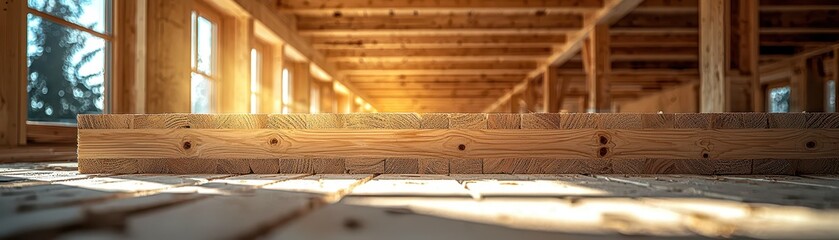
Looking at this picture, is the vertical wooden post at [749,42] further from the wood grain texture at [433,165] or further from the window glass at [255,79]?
the window glass at [255,79]

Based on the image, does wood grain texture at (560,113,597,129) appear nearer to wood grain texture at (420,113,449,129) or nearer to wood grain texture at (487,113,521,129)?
wood grain texture at (487,113,521,129)

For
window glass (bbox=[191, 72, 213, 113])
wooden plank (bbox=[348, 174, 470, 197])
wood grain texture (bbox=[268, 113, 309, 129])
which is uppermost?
window glass (bbox=[191, 72, 213, 113])

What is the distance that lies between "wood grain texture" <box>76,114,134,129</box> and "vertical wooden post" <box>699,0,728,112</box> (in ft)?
14.0

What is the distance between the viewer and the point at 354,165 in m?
2.69

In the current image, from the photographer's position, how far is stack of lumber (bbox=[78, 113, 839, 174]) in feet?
8.77

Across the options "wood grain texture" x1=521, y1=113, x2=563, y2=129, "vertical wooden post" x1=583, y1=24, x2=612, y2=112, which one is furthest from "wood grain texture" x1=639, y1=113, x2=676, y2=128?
"vertical wooden post" x1=583, y1=24, x2=612, y2=112

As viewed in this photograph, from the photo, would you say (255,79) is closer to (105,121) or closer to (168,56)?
(168,56)

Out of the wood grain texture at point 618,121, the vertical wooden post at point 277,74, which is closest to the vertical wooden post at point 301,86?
the vertical wooden post at point 277,74

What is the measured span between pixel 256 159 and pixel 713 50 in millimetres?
3852

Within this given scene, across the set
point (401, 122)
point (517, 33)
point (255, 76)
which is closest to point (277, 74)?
point (255, 76)

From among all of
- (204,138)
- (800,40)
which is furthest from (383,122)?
(800,40)

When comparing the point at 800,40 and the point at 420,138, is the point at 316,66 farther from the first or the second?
the point at 800,40

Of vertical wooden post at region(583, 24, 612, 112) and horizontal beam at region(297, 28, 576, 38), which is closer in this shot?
vertical wooden post at region(583, 24, 612, 112)

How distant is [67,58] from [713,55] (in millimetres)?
5355
